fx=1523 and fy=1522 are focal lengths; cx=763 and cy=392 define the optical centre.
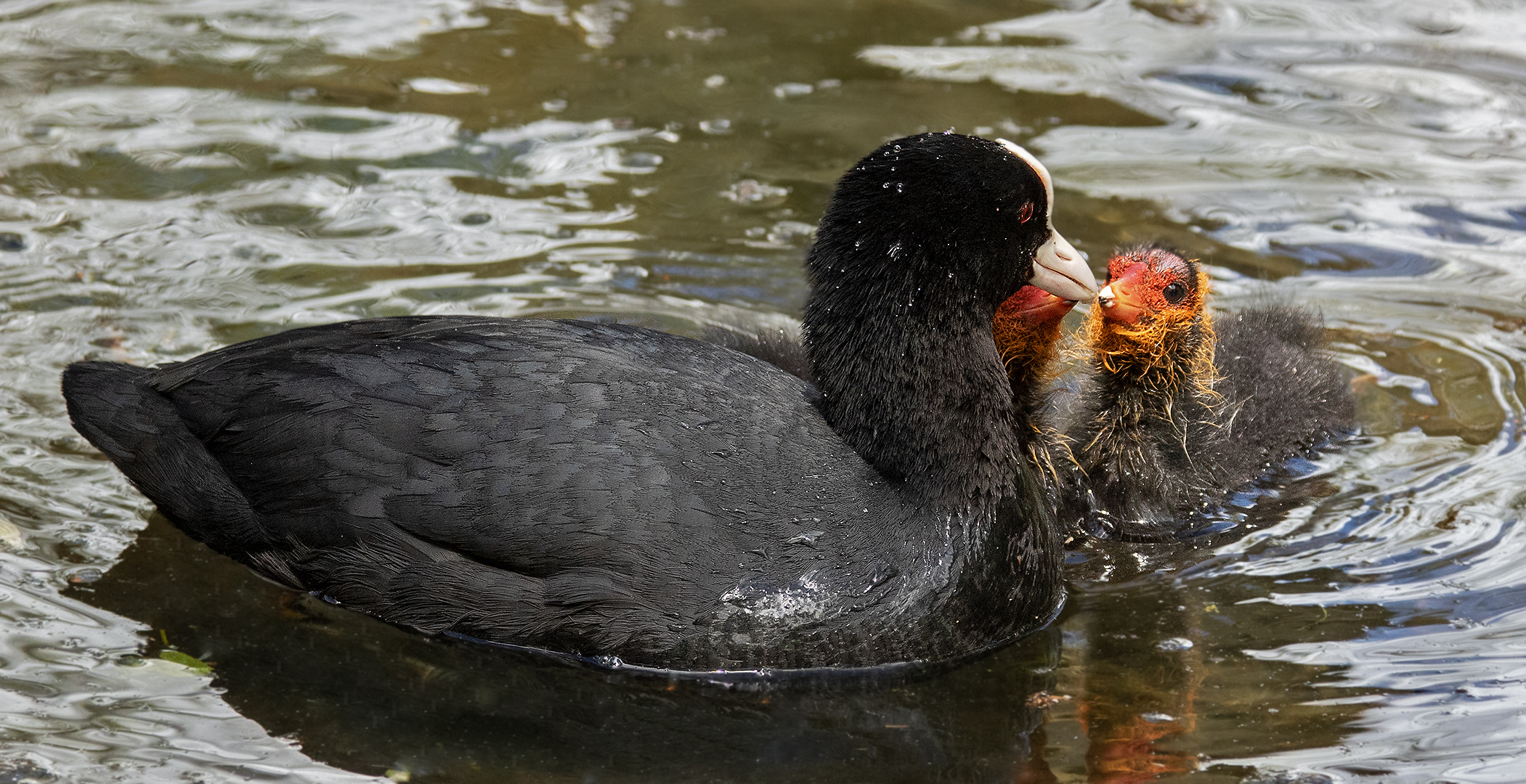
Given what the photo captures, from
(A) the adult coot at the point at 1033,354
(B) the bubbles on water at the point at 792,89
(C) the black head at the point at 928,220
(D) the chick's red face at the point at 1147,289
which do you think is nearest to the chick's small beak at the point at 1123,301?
(D) the chick's red face at the point at 1147,289

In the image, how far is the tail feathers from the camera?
4586 mm

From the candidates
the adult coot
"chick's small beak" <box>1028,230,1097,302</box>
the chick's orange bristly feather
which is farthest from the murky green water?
"chick's small beak" <box>1028,230,1097,302</box>

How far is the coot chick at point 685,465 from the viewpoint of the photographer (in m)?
4.23

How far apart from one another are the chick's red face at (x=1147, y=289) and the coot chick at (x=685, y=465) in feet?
1.21

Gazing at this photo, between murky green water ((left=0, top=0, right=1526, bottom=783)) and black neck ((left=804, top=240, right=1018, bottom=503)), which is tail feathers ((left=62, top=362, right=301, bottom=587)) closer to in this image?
murky green water ((left=0, top=0, right=1526, bottom=783))

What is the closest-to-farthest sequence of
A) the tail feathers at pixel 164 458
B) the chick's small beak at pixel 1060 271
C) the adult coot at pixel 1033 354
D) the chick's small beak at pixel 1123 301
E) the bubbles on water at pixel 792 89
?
the tail feathers at pixel 164 458, the chick's small beak at pixel 1060 271, the adult coot at pixel 1033 354, the chick's small beak at pixel 1123 301, the bubbles on water at pixel 792 89

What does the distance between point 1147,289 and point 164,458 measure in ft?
10.5

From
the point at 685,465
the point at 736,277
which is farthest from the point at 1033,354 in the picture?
the point at 736,277

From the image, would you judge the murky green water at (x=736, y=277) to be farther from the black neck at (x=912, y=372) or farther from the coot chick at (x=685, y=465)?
the black neck at (x=912, y=372)

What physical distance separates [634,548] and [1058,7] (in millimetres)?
6098

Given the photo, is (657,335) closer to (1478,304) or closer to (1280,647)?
(1280,647)

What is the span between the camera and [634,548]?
165 inches

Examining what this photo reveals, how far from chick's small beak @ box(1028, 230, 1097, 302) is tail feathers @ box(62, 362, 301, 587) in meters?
2.47

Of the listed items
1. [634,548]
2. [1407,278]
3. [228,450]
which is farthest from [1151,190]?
[228,450]
